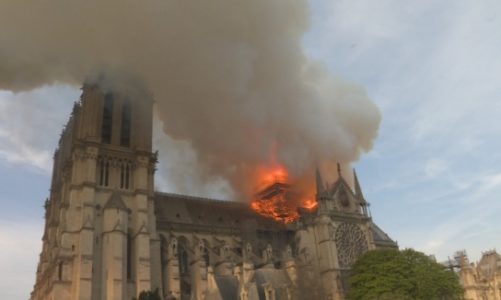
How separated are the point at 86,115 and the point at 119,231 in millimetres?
14856

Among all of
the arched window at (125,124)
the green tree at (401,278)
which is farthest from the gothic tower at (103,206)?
the green tree at (401,278)

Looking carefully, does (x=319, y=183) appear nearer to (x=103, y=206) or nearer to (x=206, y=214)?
(x=206, y=214)

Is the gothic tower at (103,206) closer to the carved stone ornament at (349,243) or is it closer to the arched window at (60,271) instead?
the arched window at (60,271)

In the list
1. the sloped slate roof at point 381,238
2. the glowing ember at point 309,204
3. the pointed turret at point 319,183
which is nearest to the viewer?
the pointed turret at point 319,183

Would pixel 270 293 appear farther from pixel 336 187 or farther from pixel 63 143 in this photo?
pixel 63 143

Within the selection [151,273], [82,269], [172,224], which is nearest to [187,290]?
[151,273]

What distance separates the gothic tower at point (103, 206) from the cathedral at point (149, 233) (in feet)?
0.38

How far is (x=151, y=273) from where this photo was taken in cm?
5075

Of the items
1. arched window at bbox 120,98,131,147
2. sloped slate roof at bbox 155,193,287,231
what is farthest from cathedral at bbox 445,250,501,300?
arched window at bbox 120,98,131,147

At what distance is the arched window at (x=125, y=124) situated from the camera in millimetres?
57906

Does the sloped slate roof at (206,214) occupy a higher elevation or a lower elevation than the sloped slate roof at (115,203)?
higher

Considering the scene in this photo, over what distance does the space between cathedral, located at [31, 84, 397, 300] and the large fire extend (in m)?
2.94

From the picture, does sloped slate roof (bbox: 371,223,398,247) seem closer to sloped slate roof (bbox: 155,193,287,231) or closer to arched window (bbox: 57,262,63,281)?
sloped slate roof (bbox: 155,193,287,231)

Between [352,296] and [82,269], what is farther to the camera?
[352,296]
